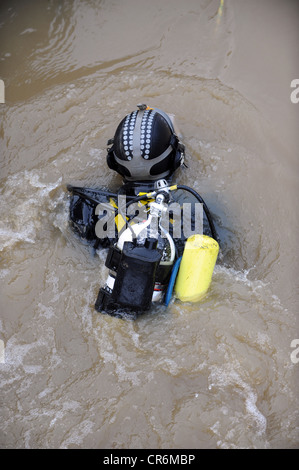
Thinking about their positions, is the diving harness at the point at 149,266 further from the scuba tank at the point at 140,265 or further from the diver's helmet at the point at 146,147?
the diver's helmet at the point at 146,147

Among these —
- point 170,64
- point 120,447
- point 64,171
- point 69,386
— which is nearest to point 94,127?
point 64,171

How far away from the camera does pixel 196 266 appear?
119 inches

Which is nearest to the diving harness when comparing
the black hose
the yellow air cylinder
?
the yellow air cylinder

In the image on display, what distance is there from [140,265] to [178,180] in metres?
1.53

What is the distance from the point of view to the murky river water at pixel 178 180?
9.61 feet

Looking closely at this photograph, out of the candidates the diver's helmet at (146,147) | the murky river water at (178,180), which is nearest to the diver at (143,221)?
the diver's helmet at (146,147)

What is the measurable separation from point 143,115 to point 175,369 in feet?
6.48

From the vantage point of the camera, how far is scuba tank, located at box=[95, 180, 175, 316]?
2.73m

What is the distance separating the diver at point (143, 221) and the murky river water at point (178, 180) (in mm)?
266

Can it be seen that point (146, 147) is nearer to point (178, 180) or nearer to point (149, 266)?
point (178, 180)

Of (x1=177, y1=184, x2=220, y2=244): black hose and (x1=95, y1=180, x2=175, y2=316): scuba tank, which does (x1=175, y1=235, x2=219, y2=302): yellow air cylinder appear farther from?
(x1=177, y1=184, x2=220, y2=244): black hose

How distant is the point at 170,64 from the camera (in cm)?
473

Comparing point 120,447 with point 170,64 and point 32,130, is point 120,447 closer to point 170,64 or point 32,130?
point 32,130

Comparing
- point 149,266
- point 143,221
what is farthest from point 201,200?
point 149,266
